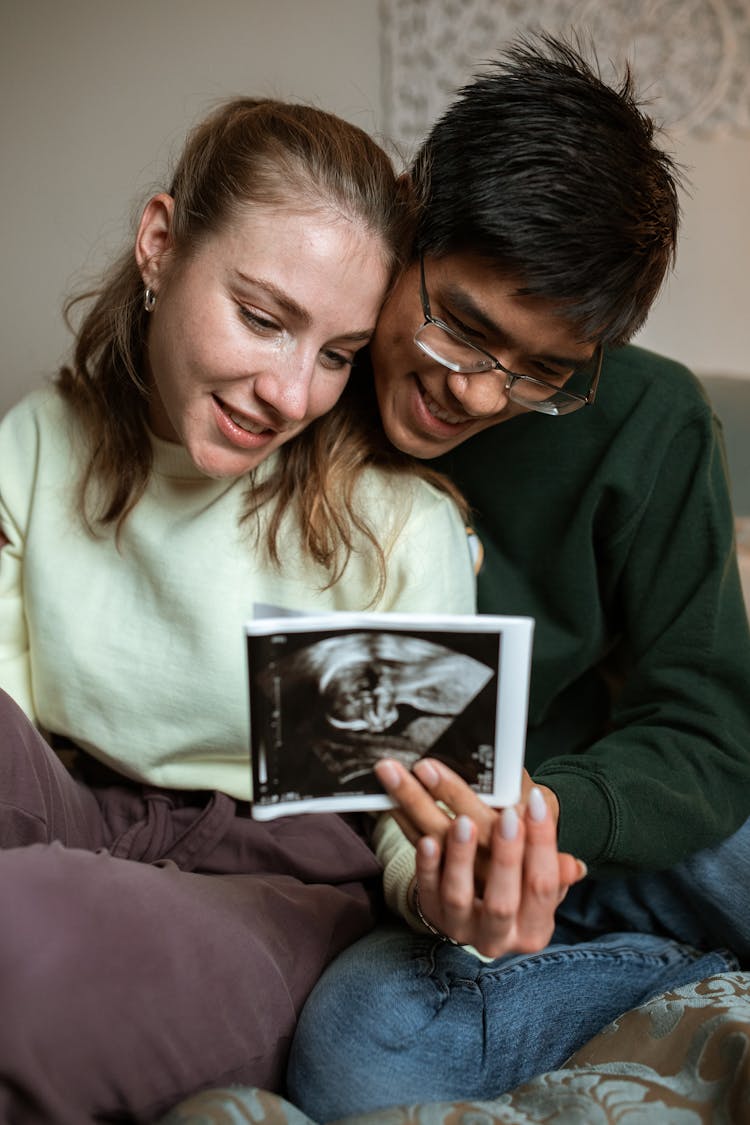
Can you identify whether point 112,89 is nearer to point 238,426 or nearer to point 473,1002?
point 238,426

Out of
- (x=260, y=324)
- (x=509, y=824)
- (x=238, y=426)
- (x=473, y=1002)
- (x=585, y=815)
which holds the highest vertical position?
(x=260, y=324)

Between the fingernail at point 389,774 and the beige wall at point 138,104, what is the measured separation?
159cm

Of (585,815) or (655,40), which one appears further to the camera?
(655,40)

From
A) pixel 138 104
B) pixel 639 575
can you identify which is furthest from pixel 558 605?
pixel 138 104

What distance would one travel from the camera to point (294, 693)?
0.96 m

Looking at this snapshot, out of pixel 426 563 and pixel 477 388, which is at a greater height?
pixel 477 388

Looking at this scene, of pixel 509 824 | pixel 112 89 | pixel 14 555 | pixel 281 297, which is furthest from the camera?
A: pixel 112 89

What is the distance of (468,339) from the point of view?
4.19ft

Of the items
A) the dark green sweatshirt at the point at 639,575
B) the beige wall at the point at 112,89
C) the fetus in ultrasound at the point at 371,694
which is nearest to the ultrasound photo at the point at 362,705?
the fetus in ultrasound at the point at 371,694

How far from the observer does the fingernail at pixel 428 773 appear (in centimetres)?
99

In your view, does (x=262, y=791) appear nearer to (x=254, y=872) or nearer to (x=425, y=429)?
(x=254, y=872)

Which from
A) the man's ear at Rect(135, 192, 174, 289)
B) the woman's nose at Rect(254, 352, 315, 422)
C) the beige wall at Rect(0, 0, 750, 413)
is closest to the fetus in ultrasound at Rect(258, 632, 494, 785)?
the woman's nose at Rect(254, 352, 315, 422)

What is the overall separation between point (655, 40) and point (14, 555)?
64.8 inches

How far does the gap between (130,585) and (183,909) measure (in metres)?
0.49
